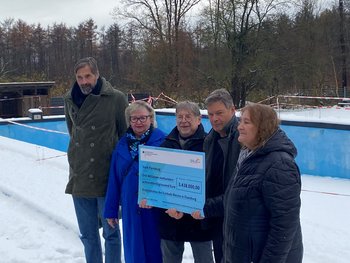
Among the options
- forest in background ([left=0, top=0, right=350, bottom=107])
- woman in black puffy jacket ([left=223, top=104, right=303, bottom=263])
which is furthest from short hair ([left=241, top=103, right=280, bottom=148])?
forest in background ([left=0, top=0, right=350, bottom=107])

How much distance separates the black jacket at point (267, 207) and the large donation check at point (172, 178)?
1.04 feet

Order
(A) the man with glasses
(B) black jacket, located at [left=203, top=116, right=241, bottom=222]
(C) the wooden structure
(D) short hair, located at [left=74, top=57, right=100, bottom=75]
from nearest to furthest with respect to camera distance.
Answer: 1. (B) black jacket, located at [left=203, top=116, right=241, bottom=222]
2. (A) the man with glasses
3. (D) short hair, located at [left=74, top=57, right=100, bottom=75]
4. (C) the wooden structure

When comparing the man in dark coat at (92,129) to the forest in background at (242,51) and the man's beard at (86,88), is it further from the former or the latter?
the forest in background at (242,51)

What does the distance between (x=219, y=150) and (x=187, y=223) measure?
20.4 inches

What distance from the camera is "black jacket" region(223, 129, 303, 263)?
1.98 metres

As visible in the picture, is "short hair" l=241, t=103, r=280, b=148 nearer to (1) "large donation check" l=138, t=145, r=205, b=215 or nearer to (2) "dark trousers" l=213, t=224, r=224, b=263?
(1) "large donation check" l=138, t=145, r=205, b=215

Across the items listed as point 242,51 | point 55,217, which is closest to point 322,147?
point 55,217

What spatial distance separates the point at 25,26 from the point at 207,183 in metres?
47.4

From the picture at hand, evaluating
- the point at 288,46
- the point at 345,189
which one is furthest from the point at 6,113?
the point at 345,189

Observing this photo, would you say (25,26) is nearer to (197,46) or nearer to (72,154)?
(197,46)

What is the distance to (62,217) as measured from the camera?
5.16 m

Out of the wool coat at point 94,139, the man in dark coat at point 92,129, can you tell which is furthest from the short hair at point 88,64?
the wool coat at point 94,139

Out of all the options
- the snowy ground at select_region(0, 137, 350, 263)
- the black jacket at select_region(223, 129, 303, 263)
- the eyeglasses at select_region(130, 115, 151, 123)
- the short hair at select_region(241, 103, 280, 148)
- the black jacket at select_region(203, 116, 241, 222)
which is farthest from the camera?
the snowy ground at select_region(0, 137, 350, 263)

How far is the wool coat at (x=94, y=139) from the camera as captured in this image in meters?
3.07
